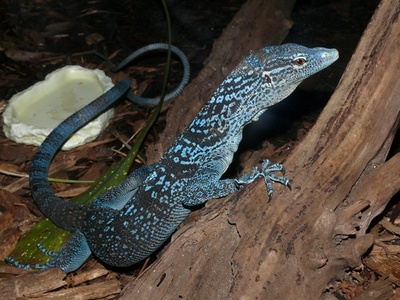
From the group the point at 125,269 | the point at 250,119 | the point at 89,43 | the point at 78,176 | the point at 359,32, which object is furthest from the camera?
the point at 89,43

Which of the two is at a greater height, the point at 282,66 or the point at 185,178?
the point at 282,66

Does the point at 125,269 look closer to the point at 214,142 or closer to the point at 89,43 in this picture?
the point at 214,142

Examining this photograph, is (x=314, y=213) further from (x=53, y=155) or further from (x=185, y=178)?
(x=53, y=155)

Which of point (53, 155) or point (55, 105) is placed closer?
point (53, 155)

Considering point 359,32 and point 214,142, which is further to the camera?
point 359,32

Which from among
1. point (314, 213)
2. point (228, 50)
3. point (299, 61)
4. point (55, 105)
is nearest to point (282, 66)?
point (299, 61)

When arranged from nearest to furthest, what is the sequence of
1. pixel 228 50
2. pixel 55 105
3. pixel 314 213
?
pixel 314 213, pixel 228 50, pixel 55 105

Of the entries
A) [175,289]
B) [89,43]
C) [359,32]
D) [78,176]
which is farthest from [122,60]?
[175,289]

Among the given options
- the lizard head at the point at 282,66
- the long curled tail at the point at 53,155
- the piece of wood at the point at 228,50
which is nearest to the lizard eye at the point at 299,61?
the lizard head at the point at 282,66
